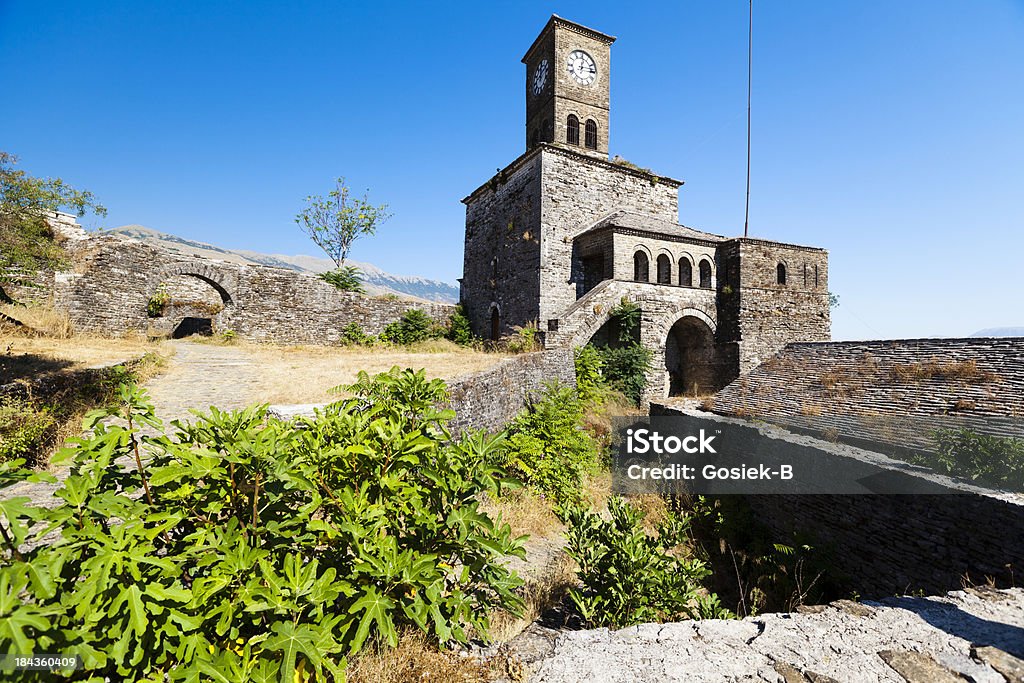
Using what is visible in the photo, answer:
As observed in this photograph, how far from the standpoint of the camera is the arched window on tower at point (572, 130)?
67.2ft

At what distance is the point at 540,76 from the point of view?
2128 cm

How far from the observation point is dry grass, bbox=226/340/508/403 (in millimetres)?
7902

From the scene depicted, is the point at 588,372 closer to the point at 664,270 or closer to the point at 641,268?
the point at 641,268

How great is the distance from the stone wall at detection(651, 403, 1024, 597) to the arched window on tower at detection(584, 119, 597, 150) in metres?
17.0

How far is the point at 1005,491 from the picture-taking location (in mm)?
6262

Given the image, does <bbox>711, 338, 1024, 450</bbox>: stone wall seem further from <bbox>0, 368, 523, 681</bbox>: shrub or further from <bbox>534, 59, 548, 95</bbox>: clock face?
<bbox>534, 59, 548, 95</bbox>: clock face

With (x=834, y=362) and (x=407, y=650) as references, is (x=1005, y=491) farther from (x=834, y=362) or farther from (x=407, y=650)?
(x=407, y=650)

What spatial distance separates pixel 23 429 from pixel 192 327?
14884 millimetres

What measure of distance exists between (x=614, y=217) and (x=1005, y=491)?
1462 centimetres

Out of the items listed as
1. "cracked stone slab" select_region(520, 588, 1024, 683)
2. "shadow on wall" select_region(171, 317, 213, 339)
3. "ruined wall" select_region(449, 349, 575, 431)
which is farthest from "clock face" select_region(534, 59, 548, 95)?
"cracked stone slab" select_region(520, 588, 1024, 683)

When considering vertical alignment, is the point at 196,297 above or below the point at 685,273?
below

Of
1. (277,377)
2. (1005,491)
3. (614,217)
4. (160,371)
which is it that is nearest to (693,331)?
(614,217)

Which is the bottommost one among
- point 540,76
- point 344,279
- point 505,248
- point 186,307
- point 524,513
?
point 524,513

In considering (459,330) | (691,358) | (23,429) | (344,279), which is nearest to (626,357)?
(691,358)
